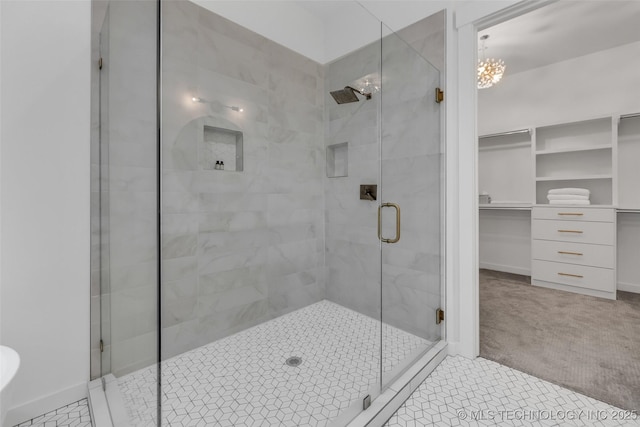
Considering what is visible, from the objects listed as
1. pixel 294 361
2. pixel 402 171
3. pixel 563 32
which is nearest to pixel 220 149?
pixel 402 171

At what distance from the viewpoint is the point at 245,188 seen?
6.05 feet

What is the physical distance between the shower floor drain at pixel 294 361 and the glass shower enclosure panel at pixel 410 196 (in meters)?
0.52

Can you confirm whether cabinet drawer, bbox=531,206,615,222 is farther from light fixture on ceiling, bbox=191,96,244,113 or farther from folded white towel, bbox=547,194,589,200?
light fixture on ceiling, bbox=191,96,244,113

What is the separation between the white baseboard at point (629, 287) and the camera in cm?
306

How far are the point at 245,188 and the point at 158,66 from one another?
980mm

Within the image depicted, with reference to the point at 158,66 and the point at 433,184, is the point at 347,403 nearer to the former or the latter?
the point at 433,184

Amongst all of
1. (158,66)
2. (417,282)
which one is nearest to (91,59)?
(158,66)

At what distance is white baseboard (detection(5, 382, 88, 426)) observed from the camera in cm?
128

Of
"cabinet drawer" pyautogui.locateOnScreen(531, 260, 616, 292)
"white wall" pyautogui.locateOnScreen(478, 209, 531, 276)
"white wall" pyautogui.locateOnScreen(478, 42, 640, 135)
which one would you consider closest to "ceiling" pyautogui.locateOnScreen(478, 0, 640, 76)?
"white wall" pyautogui.locateOnScreen(478, 42, 640, 135)

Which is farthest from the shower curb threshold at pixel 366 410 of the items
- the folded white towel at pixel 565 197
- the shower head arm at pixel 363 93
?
the folded white towel at pixel 565 197

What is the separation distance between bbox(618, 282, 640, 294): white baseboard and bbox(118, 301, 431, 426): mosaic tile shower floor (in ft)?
9.67

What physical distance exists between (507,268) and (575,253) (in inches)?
35.7

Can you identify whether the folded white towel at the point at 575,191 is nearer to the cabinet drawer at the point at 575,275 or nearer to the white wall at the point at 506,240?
the white wall at the point at 506,240

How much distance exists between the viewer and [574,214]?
10.2 ft
